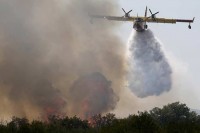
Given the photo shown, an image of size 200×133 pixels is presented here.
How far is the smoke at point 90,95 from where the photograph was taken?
129125 millimetres

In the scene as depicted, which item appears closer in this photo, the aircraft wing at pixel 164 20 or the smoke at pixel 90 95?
the aircraft wing at pixel 164 20

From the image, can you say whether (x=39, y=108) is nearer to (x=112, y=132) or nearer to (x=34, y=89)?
(x=34, y=89)

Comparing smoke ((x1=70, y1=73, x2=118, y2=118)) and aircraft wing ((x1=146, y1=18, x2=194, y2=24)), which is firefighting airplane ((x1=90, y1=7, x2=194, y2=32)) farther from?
smoke ((x1=70, y1=73, x2=118, y2=118))

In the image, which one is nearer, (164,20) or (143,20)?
(143,20)

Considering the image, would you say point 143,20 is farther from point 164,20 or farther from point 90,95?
point 90,95

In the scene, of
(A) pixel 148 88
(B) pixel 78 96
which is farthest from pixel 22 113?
(A) pixel 148 88

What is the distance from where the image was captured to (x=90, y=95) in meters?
130

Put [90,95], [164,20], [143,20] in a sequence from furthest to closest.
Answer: [90,95] → [164,20] → [143,20]

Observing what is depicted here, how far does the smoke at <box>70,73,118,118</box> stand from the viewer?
424 ft

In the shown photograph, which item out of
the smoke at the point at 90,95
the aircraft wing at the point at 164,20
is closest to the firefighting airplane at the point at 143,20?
the aircraft wing at the point at 164,20

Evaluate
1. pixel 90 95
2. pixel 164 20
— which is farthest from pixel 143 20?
pixel 90 95

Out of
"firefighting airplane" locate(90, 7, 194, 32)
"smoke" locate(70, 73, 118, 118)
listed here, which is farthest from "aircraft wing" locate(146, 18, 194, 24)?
"smoke" locate(70, 73, 118, 118)

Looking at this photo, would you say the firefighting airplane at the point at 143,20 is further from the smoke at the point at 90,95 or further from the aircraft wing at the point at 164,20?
the smoke at the point at 90,95

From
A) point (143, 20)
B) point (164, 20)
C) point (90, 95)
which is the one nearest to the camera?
point (143, 20)
